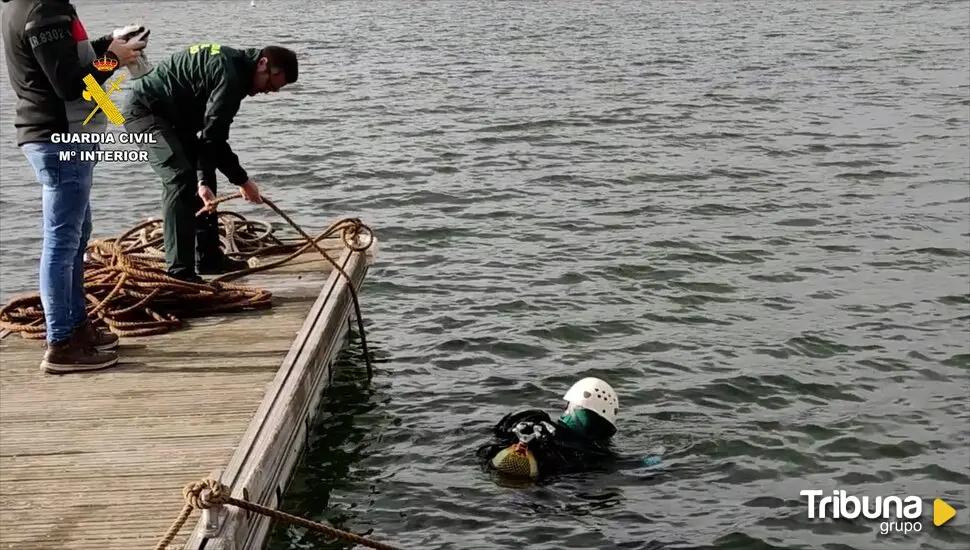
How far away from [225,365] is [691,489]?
10.6ft

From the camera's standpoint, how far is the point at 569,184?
50.9 ft

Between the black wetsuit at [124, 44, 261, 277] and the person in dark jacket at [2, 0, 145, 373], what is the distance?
4.45ft

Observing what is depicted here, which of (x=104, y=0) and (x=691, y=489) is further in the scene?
(x=104, y=0)

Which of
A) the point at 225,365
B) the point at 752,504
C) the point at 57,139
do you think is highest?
the point at 57,139

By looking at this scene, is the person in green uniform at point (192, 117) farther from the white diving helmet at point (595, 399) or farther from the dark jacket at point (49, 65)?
the white diving helmet at point (595, 399)

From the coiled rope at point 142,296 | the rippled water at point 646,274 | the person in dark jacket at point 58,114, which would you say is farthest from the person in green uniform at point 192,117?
the rippled water at point 646,274

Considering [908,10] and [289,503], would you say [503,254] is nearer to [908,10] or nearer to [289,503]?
[289,503]

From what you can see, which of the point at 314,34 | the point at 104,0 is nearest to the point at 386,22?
the point at 314,34

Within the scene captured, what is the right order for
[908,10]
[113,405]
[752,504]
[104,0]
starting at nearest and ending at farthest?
1. [113,405]
2. [752,504]
3. [908,10]
4. [104,0]

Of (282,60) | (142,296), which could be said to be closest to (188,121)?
(282,60)

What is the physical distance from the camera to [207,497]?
17.6 feet

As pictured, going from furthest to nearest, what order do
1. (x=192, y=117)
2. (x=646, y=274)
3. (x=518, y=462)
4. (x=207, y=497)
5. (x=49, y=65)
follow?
(x=646, y=274)
(x=192, y=117)
(x=518, y=462)
(x=49, y=65)
(x=207, y=497)

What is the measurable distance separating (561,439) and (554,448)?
109 mm

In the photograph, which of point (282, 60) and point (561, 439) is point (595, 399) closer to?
point (561, 439)
